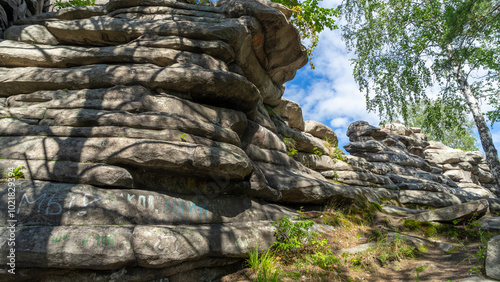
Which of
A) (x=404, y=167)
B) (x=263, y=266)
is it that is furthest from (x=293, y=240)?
(x=404, y=167)

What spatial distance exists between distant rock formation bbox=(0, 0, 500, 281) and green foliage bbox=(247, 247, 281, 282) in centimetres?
29

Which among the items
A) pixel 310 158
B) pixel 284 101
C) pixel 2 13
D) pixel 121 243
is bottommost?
pixel 121 243

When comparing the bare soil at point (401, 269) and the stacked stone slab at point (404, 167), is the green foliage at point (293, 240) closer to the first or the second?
the bare soil at point (401, 269)

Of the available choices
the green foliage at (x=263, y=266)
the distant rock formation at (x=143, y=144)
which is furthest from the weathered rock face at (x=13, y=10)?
the green foliage at (x=263, y=266)

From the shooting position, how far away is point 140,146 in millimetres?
5418

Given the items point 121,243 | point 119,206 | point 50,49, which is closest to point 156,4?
point 50,49

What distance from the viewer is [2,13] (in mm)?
9117

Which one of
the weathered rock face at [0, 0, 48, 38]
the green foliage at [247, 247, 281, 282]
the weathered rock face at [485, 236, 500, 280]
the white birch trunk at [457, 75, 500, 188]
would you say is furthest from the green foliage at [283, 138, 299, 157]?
the weathered rock face at [0, 0, 48, 38]

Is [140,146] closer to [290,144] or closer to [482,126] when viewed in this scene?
[290,144]

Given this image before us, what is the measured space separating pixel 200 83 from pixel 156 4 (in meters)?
5.81

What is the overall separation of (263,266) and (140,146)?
3.71 metres

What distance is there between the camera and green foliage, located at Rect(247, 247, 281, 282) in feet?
15.0

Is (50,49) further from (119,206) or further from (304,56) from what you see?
(304,56)

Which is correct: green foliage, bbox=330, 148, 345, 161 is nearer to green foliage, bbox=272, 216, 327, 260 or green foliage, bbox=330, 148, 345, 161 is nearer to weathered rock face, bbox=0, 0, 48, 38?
green foliage, bbox=272, 216, 327, 260
